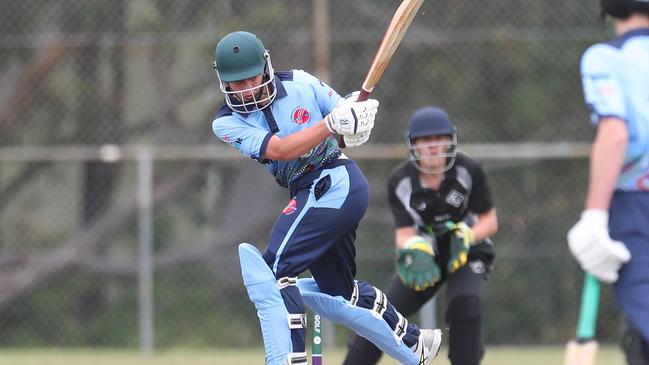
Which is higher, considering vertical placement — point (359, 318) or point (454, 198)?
point (454, 198)

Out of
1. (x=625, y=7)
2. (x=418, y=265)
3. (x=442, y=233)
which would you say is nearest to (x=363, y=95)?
(x=418, y=265)

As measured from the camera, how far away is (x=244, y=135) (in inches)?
237

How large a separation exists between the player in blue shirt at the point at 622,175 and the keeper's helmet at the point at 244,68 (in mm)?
1953

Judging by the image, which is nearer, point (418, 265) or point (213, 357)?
point (418, 265)

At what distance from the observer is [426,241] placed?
6.84 meters

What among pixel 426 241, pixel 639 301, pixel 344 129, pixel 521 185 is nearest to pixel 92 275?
pixel 521 185

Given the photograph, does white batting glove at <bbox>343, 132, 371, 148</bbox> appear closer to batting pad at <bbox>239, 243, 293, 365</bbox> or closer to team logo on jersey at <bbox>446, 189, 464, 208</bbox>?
batting pad at <bbox>239, 243, 293, 365</bbox>

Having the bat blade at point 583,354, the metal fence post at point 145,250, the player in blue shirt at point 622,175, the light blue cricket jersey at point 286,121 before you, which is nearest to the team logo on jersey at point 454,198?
the light blue cricket jersey at point 286,121

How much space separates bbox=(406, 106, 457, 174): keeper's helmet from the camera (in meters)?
6.82

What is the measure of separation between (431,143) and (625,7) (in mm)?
2518

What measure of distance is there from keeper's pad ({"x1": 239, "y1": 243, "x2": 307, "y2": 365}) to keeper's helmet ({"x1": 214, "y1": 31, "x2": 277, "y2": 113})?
68cm

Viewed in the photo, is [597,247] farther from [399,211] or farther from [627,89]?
[399,211]

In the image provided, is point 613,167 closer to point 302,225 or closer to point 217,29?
point 302,225

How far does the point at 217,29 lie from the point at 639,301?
8.73m
